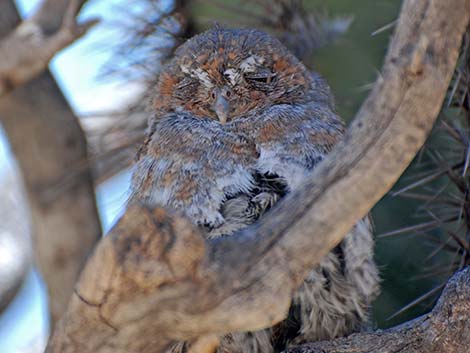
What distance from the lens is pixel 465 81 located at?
10.4 ft

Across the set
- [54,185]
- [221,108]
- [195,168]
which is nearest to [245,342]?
[195,168]

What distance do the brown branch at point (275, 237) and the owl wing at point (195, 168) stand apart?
0.66 m

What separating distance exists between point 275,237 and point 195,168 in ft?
2.93

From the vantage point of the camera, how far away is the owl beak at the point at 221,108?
312cm

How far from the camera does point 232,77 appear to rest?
10.8 ft

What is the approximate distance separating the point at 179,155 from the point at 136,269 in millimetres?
1043

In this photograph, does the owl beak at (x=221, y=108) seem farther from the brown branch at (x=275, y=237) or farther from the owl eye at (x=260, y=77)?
the brown branch at (x=275, y=237)

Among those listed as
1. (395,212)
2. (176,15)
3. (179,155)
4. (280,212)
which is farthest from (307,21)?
(280,212)

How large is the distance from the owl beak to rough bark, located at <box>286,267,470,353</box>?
0.95 metres

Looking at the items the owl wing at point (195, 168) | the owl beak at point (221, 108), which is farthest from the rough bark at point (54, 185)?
the owl beak at point (221, 108)

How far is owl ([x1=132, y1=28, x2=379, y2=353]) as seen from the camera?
279 cm

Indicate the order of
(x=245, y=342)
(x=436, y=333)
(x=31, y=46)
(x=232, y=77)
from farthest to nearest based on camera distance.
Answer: (x=31, y=46) < (x=232, y=77) < (x=245, y=342) < (x=436, y=333)

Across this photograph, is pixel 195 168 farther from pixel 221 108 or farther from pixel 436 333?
pixel 436 333

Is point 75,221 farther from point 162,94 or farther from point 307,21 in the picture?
point 307,21
